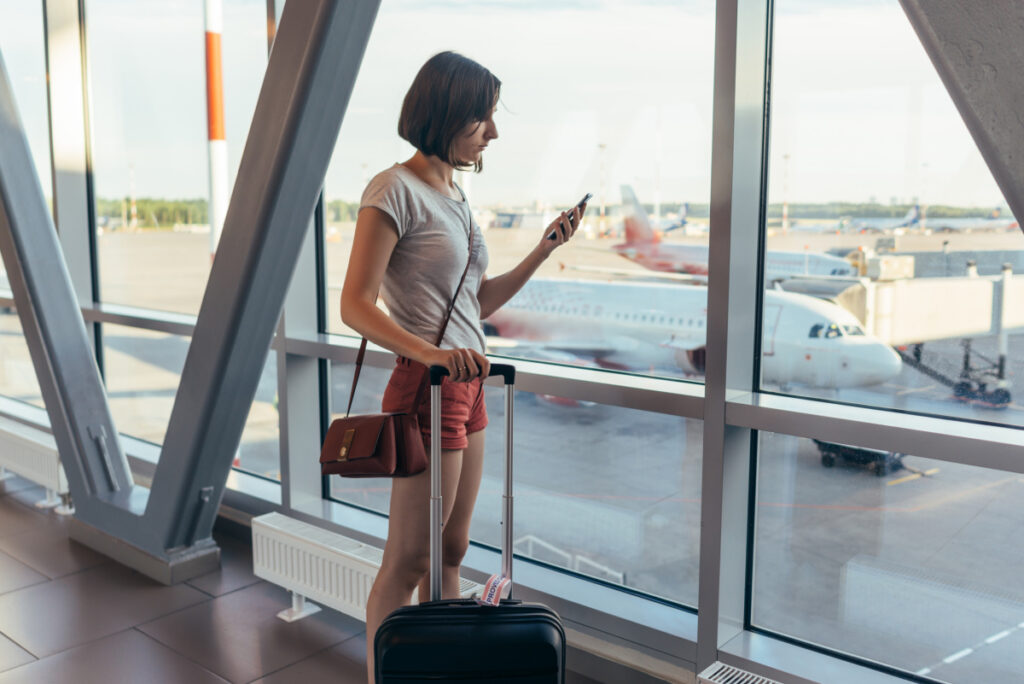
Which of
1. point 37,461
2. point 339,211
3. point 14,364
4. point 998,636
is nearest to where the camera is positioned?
point 998,636

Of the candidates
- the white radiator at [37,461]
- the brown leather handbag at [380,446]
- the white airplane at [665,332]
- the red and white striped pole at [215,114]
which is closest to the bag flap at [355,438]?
the brown leather handbag at [380,446]

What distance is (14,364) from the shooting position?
5.80 metres

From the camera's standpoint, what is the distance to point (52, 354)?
3.66m

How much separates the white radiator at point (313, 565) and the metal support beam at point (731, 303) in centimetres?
76

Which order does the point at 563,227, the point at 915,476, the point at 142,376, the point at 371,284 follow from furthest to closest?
the point at 142,376 < the point at 915,476 < the point at 563,227 < the point at 371,284

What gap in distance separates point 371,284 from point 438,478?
0.43 metres

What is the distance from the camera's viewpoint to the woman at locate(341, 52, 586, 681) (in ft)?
5.81

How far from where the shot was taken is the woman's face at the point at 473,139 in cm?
187

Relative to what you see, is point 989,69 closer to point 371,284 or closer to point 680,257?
point 371,284

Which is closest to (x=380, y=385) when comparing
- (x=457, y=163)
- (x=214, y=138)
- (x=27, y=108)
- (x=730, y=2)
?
(x=214, y=138)

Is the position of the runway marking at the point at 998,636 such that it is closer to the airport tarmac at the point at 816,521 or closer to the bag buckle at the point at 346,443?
the airport tarmac at the point at 816,521

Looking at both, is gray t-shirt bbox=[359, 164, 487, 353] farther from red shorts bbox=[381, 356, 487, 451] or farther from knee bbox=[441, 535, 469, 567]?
knee bbox=[441, 535, 469, 567]

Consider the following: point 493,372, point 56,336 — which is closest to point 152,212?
point 56,336

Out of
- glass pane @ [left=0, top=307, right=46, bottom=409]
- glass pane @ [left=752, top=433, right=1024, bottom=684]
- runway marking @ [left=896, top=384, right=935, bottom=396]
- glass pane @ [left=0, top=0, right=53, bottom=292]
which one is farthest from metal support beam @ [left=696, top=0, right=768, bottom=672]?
glass pane @ [left=0, top=307, right=46, bottom=409]
